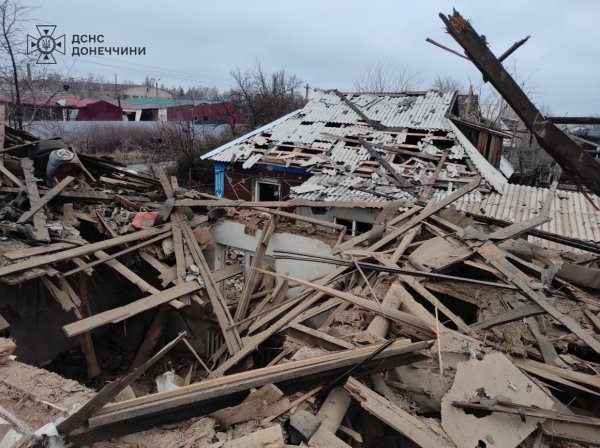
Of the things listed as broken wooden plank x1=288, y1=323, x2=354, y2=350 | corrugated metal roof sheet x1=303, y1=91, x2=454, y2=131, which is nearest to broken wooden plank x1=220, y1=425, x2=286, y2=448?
broken wooden plank x1=288, y1=323, x2=354, y2=350

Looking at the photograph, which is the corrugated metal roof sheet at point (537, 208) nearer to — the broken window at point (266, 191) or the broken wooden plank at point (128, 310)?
the broken window at point (266, 191)

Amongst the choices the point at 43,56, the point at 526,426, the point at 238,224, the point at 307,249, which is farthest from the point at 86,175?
the point at 43,56

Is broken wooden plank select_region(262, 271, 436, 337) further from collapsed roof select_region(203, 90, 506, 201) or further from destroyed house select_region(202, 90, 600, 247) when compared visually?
collapsed roof select_region(203, 90, 506, 201)

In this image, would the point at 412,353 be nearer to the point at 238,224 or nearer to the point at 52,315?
the point at 238,224

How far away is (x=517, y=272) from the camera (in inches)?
191

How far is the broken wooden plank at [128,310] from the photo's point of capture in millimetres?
5383

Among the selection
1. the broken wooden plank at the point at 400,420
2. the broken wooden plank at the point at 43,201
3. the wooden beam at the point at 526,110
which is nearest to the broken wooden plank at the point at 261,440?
the broken wooden plank at the point at 400,420

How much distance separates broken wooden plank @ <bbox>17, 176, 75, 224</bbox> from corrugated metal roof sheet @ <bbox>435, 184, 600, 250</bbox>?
8703 mm

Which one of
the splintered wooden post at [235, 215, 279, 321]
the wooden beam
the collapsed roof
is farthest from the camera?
the collapsed roof

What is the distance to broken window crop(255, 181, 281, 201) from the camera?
47.0 feet

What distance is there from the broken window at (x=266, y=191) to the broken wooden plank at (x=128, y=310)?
7750 mm

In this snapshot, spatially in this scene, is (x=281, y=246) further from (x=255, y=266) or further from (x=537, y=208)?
(x=537, y=208)

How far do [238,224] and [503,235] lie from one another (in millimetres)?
5201

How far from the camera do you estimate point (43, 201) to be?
25.3ft
